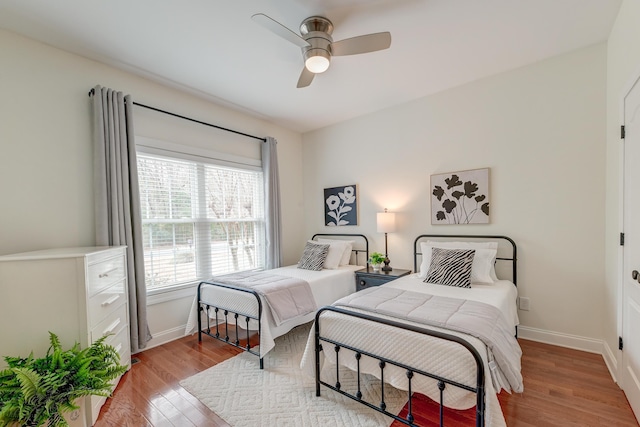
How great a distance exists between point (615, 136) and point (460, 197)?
1.33 m

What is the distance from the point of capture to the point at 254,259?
4160 mm

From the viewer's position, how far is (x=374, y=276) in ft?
11.4

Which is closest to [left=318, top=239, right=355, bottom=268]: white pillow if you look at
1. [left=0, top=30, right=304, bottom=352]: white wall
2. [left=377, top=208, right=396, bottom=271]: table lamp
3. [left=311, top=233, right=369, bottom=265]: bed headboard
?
[left=311, top=233, right=369, bottom=265]: bed headboard

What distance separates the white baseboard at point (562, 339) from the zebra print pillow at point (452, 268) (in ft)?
3.17

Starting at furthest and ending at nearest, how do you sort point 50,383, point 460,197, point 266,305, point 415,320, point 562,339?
point 460,197
point 562,339
point 266,305
point 415,320
point 50,383

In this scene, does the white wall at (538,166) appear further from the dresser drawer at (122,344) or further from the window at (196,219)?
the dresser drawer at (122,344)

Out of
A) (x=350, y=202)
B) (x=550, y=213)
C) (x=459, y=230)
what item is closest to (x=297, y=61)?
(x=350, y=202)

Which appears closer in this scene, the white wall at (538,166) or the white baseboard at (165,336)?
the white wall at (538,166)

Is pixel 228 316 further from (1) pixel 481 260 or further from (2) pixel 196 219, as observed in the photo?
(1) pixel 481 260

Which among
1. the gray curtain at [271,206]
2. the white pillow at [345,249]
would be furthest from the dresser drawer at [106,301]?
the white pillow at [345,249]

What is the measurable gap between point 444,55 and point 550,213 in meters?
1.84

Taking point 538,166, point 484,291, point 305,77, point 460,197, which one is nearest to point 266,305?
point 484,291

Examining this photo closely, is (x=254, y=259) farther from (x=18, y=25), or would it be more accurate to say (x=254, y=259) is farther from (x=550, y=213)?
(x=550, y=213)

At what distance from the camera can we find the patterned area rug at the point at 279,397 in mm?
1836
